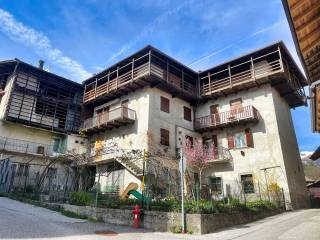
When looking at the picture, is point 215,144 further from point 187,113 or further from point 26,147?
point 26,147

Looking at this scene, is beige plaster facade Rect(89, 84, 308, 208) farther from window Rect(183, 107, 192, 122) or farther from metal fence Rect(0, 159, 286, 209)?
window Rect(183, 107, 192, 122)

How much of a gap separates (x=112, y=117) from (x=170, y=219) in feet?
47.9

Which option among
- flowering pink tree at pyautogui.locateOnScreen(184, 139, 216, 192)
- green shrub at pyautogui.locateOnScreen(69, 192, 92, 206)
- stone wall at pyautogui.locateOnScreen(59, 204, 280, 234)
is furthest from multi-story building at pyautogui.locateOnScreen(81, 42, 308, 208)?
stone wall at pyautogui.locateOnScreen(59, 204, 280, 234)

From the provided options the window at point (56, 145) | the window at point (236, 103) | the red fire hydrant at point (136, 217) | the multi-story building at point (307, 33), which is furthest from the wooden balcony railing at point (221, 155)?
the multi-story building at point (307, 33)

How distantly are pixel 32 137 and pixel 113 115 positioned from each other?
9.13m

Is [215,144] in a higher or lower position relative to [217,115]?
lower

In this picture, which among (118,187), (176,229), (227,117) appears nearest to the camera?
(176,229)

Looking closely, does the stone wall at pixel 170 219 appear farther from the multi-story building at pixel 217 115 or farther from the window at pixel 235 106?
the window at pixel 235 106

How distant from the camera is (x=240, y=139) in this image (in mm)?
22094

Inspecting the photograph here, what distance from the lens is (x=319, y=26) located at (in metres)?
5.03

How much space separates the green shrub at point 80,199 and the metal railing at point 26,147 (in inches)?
458

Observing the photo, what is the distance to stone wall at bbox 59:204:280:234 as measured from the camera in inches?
373

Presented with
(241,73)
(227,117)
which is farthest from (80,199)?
(241,73)

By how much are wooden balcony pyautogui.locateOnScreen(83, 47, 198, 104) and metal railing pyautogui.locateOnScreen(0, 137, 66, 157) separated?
6.13 meters
